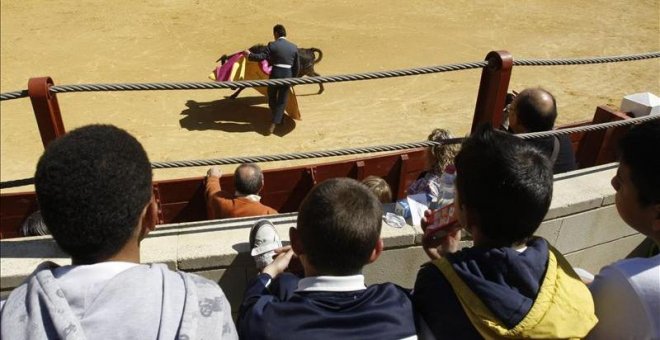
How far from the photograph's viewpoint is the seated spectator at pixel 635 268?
74.3 inches

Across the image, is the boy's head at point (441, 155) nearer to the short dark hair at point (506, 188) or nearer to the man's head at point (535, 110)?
the man's head at point (535, 110)

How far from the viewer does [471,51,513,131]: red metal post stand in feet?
10.4

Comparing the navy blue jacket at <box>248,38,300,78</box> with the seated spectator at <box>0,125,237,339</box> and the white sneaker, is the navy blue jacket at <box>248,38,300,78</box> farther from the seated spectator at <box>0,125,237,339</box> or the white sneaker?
the seated spectator at <box>0,125,237,339</box>

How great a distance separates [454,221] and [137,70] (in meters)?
9.73

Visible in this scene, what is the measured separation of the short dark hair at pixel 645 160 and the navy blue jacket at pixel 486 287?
378 mm

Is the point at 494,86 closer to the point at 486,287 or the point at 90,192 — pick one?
the point at 486,287

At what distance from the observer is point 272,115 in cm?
949

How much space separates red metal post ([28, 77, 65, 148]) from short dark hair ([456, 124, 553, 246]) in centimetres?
185

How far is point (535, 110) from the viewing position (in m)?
3.58

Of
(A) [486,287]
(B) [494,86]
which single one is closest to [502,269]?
(A) [486,287]

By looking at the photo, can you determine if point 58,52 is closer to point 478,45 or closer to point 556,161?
point 478,45

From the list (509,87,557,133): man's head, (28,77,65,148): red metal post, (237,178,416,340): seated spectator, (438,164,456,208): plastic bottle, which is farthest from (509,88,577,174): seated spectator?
(28,77,65,148): red metal post

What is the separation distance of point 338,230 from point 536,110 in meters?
2.13

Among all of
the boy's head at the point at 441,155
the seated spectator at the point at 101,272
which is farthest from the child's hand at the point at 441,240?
the boy's head at the point at 441,155
